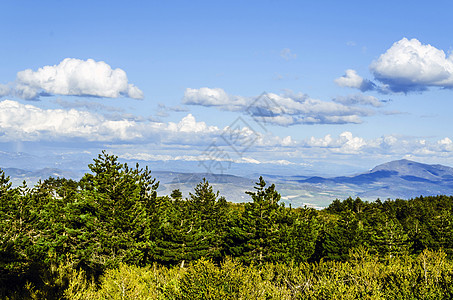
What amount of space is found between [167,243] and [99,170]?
12.7m

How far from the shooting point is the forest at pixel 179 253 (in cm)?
2408

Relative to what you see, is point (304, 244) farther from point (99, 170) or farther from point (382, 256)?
point (99, 170)

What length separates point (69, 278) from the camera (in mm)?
29047

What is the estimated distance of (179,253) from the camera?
43312 millimetres

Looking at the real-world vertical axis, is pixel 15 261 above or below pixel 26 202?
below

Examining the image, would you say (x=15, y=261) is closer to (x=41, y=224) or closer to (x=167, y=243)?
(x=41, y=224)

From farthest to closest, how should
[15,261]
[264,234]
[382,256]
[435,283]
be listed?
1. [382,256]
2. [264,234]
3. [15,261]
4. [435,283]

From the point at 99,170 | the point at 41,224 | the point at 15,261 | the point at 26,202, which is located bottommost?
the point at 15,261

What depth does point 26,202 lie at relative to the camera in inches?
1607

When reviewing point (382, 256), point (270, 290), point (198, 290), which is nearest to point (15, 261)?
point (198, 290)

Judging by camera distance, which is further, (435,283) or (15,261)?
(15,261)

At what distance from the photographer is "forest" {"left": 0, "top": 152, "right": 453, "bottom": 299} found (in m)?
24.1

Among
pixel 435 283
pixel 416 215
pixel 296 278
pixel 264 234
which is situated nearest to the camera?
pixel 435 283

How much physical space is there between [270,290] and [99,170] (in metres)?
28.6
